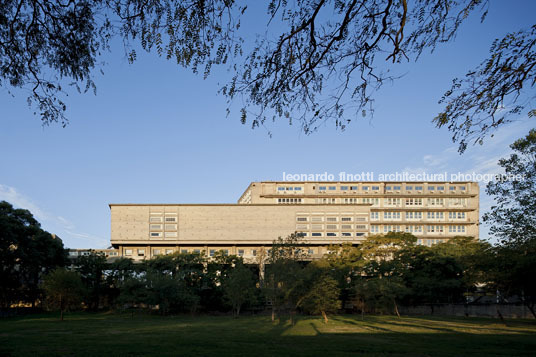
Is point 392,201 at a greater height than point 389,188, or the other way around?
point 389,188

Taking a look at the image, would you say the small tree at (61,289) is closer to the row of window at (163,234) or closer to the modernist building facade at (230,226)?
the modernist building facade at (230,226)

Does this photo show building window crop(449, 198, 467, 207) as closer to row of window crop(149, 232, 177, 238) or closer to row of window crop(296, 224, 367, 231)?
row of window crop(296, 224, 367, 231)

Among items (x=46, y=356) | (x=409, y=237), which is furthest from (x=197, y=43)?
(x=409, y=237)

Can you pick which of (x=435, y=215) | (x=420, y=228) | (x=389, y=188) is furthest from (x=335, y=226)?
(x=435, y=215)

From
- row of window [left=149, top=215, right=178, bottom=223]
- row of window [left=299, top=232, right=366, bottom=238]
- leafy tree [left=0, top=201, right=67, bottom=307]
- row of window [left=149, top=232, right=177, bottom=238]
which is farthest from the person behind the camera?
row of window [left=299, top=232, right=366, bottom=238]

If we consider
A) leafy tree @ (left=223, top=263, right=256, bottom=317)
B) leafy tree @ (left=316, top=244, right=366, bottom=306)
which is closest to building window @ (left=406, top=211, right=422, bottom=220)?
leafy tree @ (left=316, top=244, right=366, bottom=306)

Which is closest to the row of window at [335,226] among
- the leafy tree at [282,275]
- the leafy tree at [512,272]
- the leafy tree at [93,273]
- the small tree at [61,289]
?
the leafy tree at [93,273]

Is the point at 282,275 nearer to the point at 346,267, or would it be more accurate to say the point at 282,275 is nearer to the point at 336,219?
the point at 346,267

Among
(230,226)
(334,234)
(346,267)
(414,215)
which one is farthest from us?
(414,215)

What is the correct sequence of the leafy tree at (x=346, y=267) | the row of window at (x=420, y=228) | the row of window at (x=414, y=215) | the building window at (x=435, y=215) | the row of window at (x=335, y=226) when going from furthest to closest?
1. the building window at (x=435, y=215)
2. the row of window at (x=414, y=215)
3. the row of window at (x=420, y=228)
4. the row of window at (x=335, y=226)
5. the leafy tree at (x=346, y=267)

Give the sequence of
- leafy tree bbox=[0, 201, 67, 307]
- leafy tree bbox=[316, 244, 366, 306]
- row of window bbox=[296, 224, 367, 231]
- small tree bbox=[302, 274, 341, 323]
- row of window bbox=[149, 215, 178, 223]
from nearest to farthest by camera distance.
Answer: small tree bbox=[302, 274, 341, 323], leafy tree bbox=[0, 201, 67, 307], leafy tree bbox=[316, 244, 366, 306], row of window bbox=[149, 215, 178, 223], row of window bbox=[296, 224, 367, 231]

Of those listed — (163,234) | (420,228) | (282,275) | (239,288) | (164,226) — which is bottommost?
(239,288)

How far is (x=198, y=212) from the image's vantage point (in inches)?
2913

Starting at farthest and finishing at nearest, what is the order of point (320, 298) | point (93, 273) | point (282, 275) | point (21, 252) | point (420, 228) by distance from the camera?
point (420, 228) < point (93, 273) < point (21, 252) < point (282, 275) < point (320, 298)
